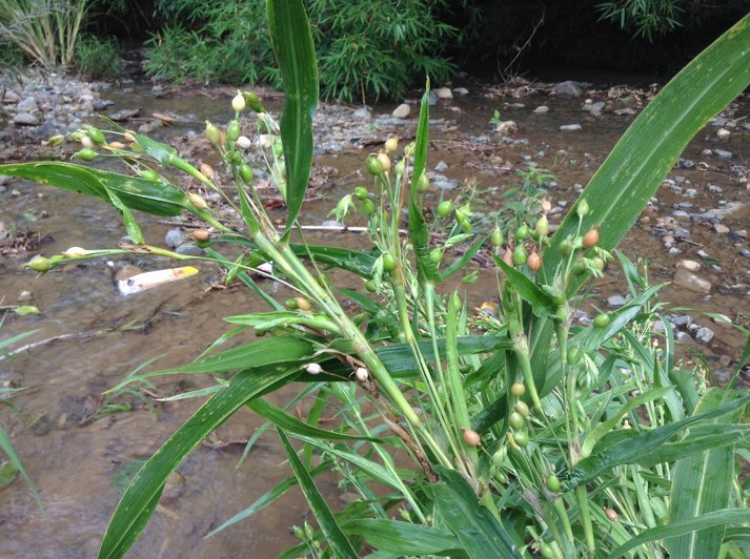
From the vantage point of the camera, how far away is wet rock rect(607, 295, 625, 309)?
2016mm

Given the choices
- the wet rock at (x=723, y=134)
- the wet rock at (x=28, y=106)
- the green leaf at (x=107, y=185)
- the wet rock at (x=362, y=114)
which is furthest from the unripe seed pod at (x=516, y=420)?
the wet rock at (x=28, y=106)

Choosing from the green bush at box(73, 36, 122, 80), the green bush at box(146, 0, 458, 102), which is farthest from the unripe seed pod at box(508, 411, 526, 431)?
the green bush at box(73, 36, 122, 80)

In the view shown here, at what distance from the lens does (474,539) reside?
0.58 metres

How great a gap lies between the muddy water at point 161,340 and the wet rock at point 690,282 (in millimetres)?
31

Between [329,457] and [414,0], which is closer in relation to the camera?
[329,457]

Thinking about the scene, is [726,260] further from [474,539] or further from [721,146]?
[474,539]

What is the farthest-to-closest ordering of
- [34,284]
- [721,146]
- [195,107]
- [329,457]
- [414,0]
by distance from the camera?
[195,107] → [414,0] → [721,146] → [34,284] → [329,457]

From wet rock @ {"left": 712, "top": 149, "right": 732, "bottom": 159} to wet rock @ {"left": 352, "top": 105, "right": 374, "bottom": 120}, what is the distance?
6.61 ft

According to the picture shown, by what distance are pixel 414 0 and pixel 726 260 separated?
2875 millimetres

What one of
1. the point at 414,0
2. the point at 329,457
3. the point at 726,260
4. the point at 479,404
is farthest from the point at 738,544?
the point at 414,0

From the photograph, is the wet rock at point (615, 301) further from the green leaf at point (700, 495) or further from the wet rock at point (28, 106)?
the wet rock at point (28, 106)

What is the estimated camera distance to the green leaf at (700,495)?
634 mm

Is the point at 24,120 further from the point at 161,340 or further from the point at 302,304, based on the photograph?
the point at 302,304

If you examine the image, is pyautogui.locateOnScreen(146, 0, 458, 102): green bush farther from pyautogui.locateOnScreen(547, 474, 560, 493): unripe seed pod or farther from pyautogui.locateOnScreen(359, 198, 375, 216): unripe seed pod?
pyautogui.locateOnScreen(547, 474, 560, 493): unripe seed pod
